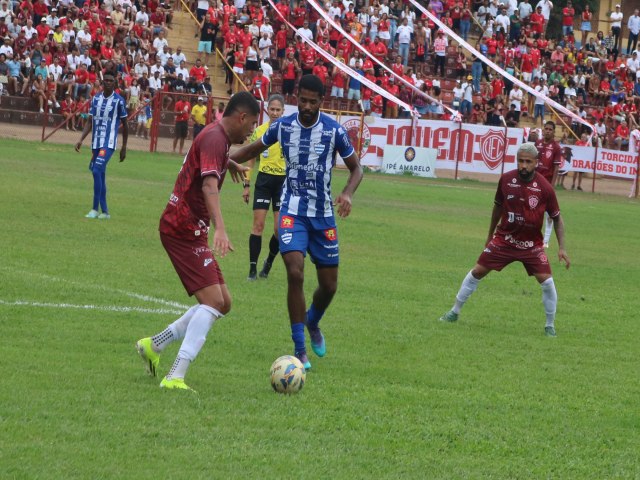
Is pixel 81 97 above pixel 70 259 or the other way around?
above

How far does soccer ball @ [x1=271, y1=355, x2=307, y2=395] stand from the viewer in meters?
7.75

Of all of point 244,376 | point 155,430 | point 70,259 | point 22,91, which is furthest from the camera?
point 22,91

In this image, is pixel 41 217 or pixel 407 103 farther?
pixel 407 103

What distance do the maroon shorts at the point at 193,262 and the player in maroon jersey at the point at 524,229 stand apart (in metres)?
4.38

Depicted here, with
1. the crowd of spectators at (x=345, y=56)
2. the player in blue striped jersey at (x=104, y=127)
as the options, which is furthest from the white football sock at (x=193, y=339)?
the crowd of spectators at (x=345, y=56)

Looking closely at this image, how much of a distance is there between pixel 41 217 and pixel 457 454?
12.4 m

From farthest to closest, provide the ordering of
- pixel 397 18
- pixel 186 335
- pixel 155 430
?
pixel 397 18, pixel 186 335, pixel 155 430

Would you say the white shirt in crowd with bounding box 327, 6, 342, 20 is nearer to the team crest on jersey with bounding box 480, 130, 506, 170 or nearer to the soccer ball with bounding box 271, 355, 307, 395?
the team crest on jersey with bounding box 480, 130, 506, 170

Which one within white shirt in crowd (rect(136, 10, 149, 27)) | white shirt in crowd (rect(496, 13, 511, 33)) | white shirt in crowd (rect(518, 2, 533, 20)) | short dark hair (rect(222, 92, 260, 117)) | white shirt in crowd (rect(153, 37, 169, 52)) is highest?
white shirt in crowd (rect(518, 2, 533, 20))

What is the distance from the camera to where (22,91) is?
117ft

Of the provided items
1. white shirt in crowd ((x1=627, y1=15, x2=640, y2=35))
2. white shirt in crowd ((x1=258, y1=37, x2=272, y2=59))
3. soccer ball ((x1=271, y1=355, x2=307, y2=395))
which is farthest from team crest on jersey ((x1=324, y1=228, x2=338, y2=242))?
white shirt in crowd ((x1=627, y1=15, x2=640, y2=35))

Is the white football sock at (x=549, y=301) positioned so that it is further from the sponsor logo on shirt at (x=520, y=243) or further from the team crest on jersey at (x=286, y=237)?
the team crest on jersey at (x=286, y=237)

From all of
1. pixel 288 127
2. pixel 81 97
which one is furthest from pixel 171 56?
pixel 288 127

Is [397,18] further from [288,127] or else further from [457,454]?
[457,454]
